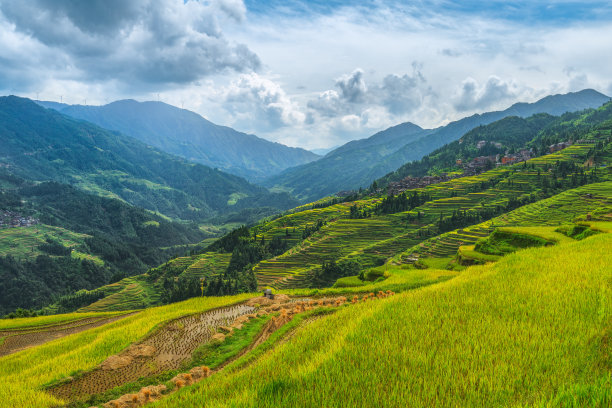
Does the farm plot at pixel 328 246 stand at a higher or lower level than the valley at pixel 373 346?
lower

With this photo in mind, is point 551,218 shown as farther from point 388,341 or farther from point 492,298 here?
point 388,341

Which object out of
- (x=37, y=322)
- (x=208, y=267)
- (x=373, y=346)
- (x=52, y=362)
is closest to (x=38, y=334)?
(x=37, y=322)

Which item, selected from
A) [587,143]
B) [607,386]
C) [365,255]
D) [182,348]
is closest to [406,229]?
[365,255]

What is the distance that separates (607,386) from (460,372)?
1.67 meters

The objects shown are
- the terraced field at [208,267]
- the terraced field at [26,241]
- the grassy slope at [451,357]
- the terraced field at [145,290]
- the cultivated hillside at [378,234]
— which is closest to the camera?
the grassy slope at [451,357]

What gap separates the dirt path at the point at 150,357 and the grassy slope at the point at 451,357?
18.3ft

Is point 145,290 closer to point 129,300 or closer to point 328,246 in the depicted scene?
point 129,300

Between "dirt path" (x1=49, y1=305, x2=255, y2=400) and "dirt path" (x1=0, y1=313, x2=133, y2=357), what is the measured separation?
1127 cm

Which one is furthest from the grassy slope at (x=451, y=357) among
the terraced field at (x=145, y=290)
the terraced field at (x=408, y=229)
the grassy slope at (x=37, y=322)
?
the terraced field at (x=145, y=290)

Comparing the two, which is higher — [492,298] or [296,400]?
[296,400]

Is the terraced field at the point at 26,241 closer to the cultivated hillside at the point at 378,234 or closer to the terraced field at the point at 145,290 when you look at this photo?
the terraced field at the point at 145,290

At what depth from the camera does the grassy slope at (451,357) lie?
4023 mm

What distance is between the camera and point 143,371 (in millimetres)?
10352

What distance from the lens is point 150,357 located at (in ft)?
37.6
